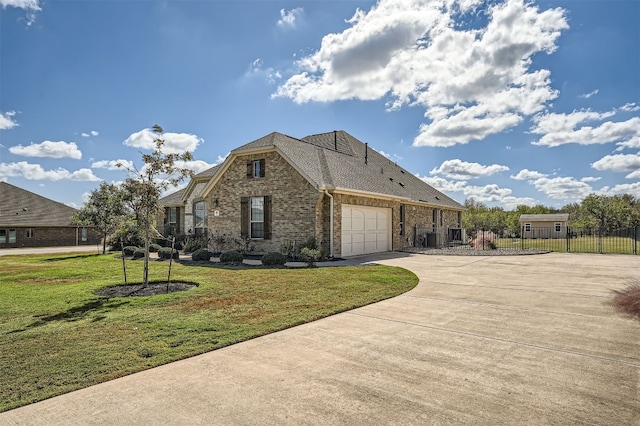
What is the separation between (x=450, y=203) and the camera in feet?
95.5

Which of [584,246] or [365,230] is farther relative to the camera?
[584,246]

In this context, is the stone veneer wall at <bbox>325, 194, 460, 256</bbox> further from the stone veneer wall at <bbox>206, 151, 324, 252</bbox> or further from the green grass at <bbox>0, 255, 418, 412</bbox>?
the green grass at <bbox>0, 255, 418, 412</bbox>

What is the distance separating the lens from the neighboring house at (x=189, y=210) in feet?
77.2

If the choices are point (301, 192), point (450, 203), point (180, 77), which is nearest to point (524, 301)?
point (301, 192)

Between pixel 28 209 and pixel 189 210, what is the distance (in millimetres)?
21108

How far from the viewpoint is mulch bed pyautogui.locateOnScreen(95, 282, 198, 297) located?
8.21 meters

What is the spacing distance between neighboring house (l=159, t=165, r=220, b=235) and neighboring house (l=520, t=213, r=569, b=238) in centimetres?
3961

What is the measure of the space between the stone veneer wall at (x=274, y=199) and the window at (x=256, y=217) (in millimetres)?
209

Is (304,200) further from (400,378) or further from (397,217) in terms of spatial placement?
(400,378)

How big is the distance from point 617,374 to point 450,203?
26.6m

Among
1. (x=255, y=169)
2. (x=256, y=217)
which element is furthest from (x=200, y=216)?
(x=255, y=169)

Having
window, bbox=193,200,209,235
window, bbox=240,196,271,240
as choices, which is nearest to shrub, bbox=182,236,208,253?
window, bbox=193,200,209,235

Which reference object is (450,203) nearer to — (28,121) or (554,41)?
(554,41)

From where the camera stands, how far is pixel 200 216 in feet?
78.0
